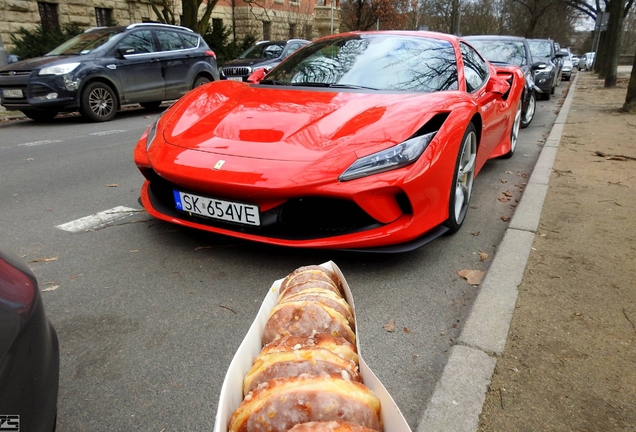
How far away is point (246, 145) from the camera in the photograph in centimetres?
286

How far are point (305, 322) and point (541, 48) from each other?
1474cm

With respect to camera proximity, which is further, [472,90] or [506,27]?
[506,27]

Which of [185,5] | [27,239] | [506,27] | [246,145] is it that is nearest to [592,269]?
[246,145]

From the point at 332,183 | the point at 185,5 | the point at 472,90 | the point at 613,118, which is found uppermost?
the point at 185,5

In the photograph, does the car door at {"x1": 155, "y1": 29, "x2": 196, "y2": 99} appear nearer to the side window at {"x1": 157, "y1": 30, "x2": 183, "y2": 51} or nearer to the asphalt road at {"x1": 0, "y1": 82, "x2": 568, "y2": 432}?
the side window at {"x1": 157, "y1": 30, "x2": 183, "y2": 51}

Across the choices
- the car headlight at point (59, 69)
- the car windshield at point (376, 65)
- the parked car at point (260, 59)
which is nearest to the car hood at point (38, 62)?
the car headlight at point (59, 69)

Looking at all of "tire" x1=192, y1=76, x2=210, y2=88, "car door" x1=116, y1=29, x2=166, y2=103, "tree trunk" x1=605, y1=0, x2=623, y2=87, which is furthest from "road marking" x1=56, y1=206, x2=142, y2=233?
"tree trunk" x1=605, y1=0, x2=623, y2=87

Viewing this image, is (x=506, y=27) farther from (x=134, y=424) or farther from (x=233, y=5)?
(x=134, y=424)

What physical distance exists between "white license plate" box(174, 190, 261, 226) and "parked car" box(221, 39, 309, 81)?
30.2 feet

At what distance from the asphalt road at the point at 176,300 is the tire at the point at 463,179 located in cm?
18

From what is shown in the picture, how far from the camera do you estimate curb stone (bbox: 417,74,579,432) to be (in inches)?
70.3

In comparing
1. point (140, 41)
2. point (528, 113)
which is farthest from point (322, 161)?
point (140, 41)

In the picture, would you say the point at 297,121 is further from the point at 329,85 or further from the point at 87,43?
the point at 87,43

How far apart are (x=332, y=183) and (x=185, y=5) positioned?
16.6 m
